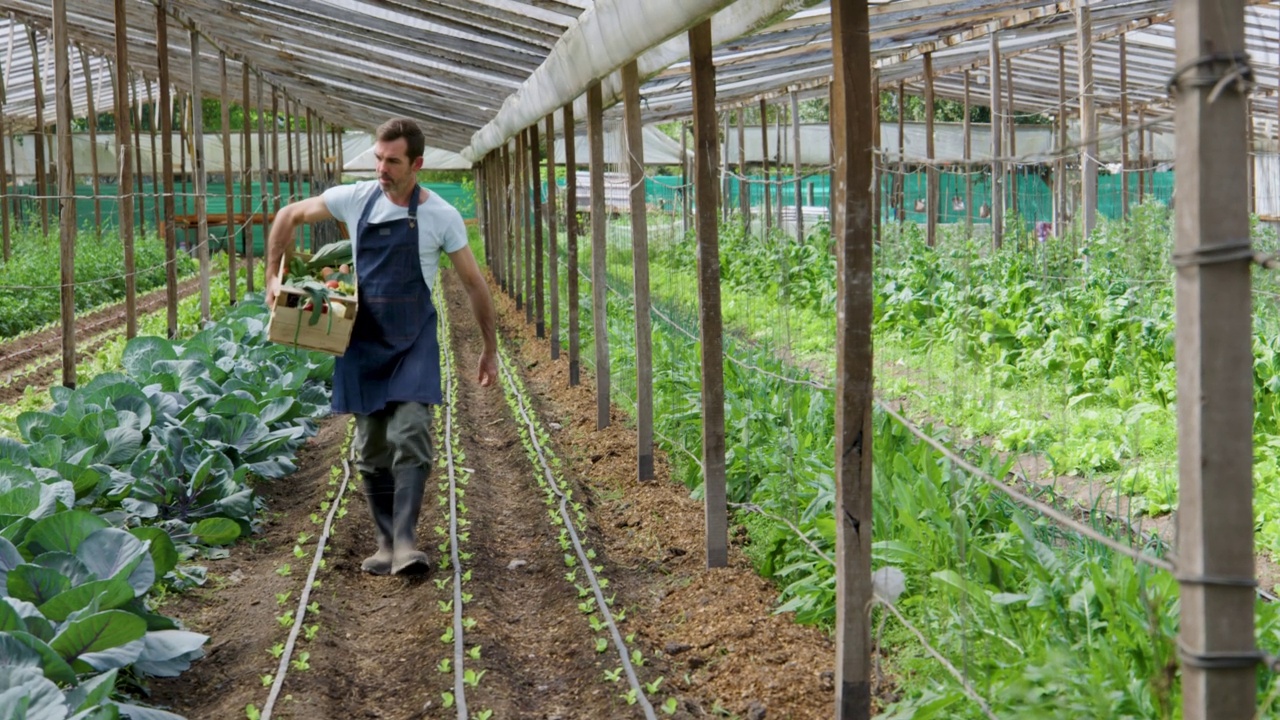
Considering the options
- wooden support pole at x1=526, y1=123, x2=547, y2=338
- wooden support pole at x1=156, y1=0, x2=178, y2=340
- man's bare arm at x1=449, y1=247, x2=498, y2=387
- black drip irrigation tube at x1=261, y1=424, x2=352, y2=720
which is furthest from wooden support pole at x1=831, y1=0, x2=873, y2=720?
wooden support pole at x1=526, y1=123, x2=547, y2=338

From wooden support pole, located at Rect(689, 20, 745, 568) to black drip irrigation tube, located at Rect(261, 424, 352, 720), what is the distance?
1.70m

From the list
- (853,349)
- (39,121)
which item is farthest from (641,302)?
(39,121)

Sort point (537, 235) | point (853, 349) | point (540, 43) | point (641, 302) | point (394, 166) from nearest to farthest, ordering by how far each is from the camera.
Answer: point (853, 349)
point (394, 166)
point (641, 302)
point (540, 43)
point (537, 235)

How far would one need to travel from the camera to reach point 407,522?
5.85 meters

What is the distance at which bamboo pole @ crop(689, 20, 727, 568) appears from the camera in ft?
19.0

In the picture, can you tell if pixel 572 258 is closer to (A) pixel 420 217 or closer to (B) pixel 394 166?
(A) pixel 420 217

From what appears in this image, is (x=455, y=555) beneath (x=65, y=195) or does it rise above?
beneath

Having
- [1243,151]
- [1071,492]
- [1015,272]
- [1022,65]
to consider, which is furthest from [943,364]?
[1022,65]

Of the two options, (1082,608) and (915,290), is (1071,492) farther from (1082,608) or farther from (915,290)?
(915,290)

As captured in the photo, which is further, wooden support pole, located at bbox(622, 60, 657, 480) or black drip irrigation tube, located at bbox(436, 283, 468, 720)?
wooden support pole, located at bbox(622, 60, 657, 480)

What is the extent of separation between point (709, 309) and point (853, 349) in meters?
2.10

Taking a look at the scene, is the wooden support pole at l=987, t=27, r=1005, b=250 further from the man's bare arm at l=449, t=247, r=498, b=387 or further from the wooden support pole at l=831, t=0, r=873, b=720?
the wooden support pole at l=831, t=0, r=873, b=720

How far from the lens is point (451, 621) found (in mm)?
5227

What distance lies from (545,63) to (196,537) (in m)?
4.24
